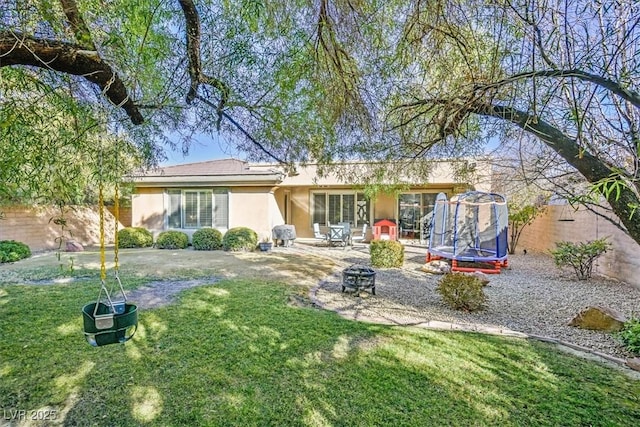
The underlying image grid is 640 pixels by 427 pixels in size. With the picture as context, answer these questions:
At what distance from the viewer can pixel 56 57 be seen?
8.04ft

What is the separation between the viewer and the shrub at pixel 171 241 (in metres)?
13.6

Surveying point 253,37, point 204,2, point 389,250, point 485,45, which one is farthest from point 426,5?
point 389,250

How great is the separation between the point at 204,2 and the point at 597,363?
5933 millimetres

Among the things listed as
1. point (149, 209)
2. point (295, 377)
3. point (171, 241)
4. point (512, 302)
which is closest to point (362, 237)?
point (171, 241)

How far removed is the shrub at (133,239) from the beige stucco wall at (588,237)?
1494 cm

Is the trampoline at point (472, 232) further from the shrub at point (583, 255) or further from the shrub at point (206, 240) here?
the shrub at point (206, 240)

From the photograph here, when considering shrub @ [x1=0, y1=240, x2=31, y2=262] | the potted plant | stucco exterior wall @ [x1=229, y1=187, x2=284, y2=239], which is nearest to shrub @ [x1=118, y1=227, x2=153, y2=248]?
shrub @ [x1=0, y1=240, x2=31, y2=262]

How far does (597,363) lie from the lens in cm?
379

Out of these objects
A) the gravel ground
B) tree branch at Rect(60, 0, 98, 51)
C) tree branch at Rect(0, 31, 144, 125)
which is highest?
tree branch at Rect(60, 0, 98, 51)

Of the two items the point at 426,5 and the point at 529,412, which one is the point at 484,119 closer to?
the point at 426,5

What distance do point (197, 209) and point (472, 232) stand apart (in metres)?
11.1

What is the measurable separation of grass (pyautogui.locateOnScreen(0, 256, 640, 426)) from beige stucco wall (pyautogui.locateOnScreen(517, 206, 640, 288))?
18.5ft

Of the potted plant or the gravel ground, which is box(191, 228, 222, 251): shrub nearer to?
the potted plant

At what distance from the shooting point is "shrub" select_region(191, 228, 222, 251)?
1329cm
